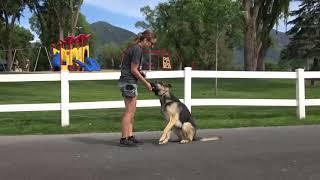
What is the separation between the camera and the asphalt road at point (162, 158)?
328 inches

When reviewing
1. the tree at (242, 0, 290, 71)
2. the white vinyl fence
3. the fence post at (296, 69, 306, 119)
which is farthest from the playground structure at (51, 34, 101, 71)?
the fence post at (296, 69, 306, 119)

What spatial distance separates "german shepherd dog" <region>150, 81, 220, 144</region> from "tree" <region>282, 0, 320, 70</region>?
45177mm

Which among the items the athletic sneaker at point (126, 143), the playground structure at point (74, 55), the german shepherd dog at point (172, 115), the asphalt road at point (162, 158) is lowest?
the asphalt road at point (162, 158)

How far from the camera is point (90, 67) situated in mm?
58094

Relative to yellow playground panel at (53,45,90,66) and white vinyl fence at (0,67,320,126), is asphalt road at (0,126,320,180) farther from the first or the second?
yellow playground panel at (53,45,90,66)

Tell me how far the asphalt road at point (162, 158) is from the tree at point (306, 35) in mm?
44767

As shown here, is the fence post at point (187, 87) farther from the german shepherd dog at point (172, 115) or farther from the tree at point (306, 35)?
the tree at point (306, 35)

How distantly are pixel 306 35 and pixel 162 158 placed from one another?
50426 mm

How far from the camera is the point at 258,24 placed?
48.3 meters

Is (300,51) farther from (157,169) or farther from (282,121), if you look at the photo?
(157,169)

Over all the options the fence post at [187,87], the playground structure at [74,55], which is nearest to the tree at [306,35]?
the playground structure at [74,55]

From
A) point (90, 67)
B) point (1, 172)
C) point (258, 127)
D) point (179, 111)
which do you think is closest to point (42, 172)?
point (1, 172)

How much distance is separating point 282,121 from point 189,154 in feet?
18.1

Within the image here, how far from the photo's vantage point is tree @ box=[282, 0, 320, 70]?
55969 mm
